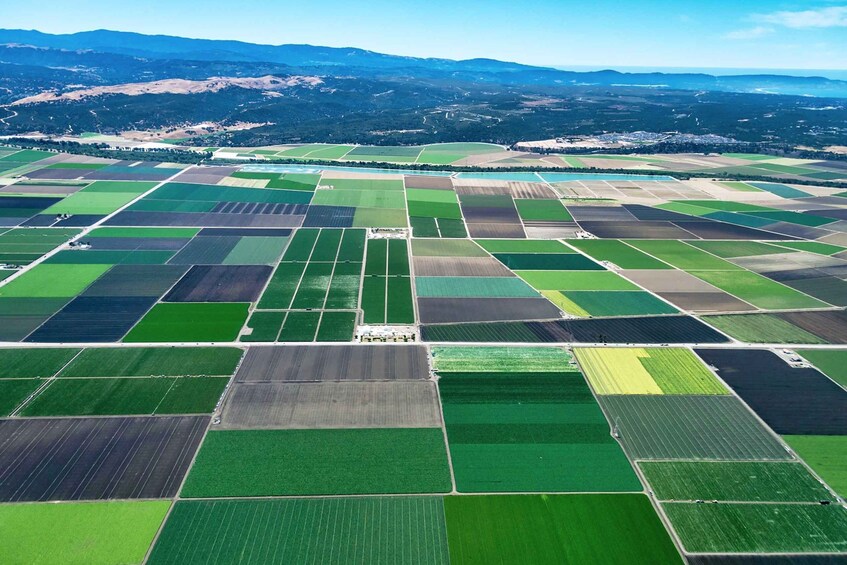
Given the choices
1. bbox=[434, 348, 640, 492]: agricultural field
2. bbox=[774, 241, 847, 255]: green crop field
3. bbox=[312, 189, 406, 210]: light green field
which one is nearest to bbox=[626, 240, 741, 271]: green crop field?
bbox=[774, 241, 847, 255]: green crop field

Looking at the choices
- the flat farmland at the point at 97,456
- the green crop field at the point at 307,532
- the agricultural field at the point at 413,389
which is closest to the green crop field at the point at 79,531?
the agricultural field at the point at 413,389

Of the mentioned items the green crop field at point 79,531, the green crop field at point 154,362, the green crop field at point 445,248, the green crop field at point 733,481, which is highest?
the green crop field at point 445,248

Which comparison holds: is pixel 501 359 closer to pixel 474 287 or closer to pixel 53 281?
pixel 474 287

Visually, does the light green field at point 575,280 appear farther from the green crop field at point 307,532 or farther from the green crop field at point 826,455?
the green crop field at point 307,532

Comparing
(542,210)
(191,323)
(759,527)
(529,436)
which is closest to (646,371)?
(529,436)

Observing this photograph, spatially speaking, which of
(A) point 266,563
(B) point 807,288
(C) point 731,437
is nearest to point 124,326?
(A) point 266,563

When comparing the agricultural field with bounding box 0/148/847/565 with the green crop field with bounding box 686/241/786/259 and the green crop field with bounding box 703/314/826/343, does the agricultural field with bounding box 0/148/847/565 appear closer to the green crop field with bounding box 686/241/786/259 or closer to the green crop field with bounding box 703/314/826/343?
the green crop field with bounding box 703/314/826/343

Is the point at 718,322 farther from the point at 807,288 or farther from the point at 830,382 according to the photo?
the point at 807,288
